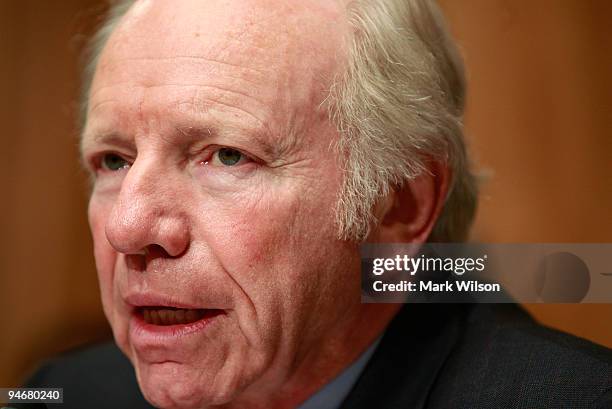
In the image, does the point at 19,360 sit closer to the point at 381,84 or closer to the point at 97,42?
the point at 97,42

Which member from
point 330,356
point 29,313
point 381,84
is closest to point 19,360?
point 29,313

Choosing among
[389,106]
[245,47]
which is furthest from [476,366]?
[245,47]

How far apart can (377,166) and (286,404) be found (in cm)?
55

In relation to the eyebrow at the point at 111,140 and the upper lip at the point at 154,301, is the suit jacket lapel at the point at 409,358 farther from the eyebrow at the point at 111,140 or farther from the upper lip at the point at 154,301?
the eyebrow at the point at 111,140

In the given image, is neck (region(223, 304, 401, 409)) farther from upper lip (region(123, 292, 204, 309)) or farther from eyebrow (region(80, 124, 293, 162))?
eyebrow (region(80, 124, 293, 162))

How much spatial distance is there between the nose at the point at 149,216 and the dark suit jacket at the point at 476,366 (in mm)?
513

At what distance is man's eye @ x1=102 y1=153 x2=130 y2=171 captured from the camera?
1.48 meters

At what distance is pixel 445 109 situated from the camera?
1513 millimetres

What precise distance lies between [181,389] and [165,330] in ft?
0.38

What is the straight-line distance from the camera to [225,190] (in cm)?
131

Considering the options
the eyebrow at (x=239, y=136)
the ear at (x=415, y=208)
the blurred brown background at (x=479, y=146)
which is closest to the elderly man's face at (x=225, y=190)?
the eyebrow at (x=239, y=136)

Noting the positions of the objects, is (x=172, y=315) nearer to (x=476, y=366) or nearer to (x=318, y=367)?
(x=318, y=367)

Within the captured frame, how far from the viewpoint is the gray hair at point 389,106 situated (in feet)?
4.45

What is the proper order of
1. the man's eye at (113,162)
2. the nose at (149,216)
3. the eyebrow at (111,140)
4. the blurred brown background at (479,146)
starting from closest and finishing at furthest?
the nose at (149,216) → the eyebrow at (111,140) → the man's eye at (113,162) → the blurred brown background at (479,146)
